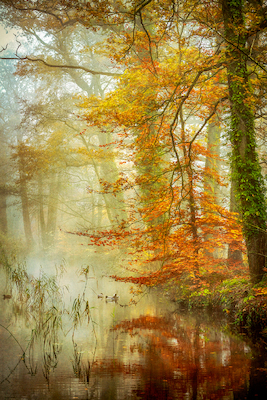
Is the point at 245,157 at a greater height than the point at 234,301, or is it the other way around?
the point at 245,157

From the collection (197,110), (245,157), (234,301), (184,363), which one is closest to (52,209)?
(197,110)

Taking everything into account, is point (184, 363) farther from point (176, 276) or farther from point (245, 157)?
point (245, 157)

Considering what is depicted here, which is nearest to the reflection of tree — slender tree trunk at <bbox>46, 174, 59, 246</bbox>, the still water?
the still water

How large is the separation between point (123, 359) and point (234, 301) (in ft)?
10.1

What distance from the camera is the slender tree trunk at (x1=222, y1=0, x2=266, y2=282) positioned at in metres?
6.21

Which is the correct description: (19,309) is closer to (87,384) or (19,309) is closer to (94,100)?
(87,384)

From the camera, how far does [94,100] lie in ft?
28.7

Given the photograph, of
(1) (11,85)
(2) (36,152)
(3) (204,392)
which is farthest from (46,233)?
(3) (204,392)

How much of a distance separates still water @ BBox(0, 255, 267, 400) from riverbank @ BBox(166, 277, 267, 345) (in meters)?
0.45

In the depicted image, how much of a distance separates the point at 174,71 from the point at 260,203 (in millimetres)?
3325

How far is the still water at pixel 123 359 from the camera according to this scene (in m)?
3.61

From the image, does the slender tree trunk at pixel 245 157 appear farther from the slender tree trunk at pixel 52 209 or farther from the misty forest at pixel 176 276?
the slender tree trunk at pixel 52 209

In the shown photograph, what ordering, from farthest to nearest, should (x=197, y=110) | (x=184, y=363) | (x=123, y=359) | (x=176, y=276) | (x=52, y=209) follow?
(x=52, y=209)
(x=176, y=276)
(x=197, y=110)
(x=123, y=359)
(x=184, y=363)

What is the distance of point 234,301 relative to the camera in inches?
266
